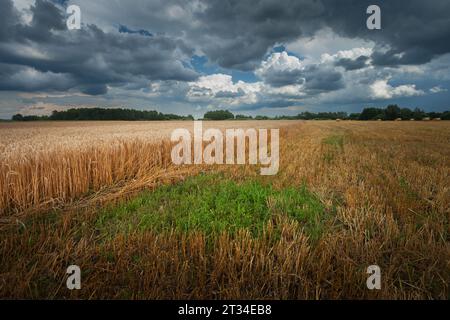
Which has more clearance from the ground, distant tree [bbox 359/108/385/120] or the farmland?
distant tree [bbox 359/108/385/120]

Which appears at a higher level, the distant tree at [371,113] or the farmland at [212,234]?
the distant tree at [371,113]

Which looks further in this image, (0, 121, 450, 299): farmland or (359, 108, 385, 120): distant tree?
(359, 108, 385, 120): distant tree

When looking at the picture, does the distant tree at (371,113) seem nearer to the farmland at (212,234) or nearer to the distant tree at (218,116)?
the distant tree at (218,116)

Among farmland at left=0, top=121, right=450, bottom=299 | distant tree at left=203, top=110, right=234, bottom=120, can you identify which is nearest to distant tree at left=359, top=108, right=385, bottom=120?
distant tree at left=203, top=110, right=234, bottom=120

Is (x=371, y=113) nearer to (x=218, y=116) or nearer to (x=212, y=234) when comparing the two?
(x=218, y=116)

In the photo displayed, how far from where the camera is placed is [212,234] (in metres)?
3.10

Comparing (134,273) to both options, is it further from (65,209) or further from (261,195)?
(261,195)

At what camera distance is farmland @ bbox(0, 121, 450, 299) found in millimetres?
2248

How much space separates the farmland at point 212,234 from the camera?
2.25m

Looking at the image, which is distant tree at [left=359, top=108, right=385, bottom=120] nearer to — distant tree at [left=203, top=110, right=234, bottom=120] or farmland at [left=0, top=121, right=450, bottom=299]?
distant tree at [left=203, top=110, right=234, bottom=120]

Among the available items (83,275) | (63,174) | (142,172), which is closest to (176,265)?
(83,275)

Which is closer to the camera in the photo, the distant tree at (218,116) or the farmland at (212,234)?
the farmland at (212,234)

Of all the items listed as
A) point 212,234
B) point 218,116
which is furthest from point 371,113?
point 212,234

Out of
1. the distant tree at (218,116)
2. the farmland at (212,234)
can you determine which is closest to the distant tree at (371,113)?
the distant tree at (218,116)
